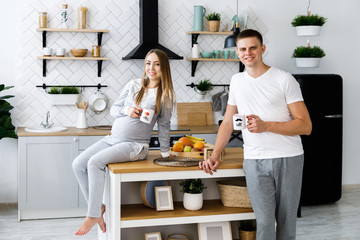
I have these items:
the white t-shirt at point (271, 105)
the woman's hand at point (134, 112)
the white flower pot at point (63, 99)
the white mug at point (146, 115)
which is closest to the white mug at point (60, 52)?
the white flower pot at point (63, 99)

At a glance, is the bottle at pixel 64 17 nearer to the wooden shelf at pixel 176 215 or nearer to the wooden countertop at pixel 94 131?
the wooden countertop at pixel 94 131

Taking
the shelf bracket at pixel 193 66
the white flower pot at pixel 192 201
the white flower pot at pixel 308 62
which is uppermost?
the white flower pot at pixel 308 62

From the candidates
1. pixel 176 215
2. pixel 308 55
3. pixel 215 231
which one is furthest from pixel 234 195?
pixel 308 55

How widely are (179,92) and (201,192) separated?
2.61 m

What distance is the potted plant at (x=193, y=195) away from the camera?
9.76 feet

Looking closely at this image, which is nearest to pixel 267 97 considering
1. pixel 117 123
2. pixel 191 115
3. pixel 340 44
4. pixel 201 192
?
pixel 201 192

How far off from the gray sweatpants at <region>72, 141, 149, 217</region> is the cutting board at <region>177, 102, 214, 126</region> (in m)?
2.38

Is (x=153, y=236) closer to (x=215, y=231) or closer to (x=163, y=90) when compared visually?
(x=215, y=231)

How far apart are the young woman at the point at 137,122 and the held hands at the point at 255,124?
692 mm

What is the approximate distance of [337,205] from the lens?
530 centimetres

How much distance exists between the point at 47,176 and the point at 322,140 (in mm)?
2922

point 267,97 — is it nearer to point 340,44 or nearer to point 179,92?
point 179,92

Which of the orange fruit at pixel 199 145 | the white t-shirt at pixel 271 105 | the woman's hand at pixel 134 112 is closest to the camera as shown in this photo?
the white t-shirt at pixel 271 105

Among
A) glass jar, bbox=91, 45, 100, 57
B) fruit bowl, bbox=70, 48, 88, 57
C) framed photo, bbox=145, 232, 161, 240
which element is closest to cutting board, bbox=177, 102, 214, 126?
glass jar, bbox=91, 45, 100, 57
